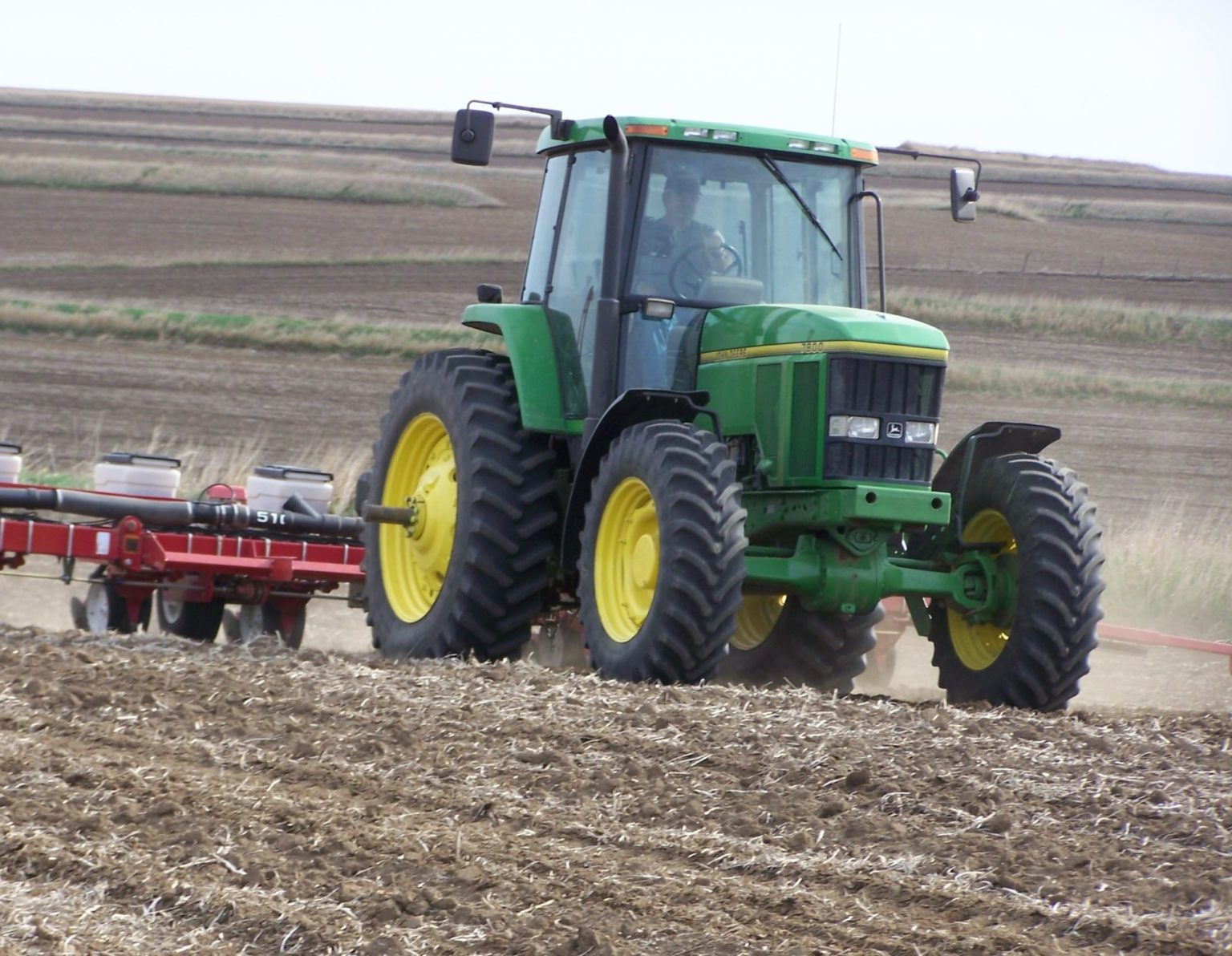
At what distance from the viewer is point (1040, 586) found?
22.1ft

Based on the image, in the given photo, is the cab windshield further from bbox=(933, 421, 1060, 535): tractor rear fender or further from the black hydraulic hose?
the black hydraulic hose

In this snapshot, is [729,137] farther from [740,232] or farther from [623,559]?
[623,559]

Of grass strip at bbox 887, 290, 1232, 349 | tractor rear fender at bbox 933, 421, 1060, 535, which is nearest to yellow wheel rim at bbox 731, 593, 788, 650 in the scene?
tractor rear fender at bbox 933, 421, 1060, 535

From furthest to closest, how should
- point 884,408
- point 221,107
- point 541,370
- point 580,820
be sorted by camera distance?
point 221,107 → point 541,370 → point 884,408 → point 580,820

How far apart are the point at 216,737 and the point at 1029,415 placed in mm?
16261

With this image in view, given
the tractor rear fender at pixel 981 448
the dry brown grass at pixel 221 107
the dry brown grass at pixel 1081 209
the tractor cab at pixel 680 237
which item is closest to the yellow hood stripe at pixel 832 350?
the tractor cab at pixel 680 237

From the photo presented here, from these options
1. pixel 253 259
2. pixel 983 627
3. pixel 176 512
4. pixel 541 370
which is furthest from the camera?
pixel 253 259

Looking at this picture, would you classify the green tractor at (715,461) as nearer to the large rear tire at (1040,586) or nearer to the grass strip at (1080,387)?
the large rear tire at (1040,586)

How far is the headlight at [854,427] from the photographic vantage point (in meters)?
6.70

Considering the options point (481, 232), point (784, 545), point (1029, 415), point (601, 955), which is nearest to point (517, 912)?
point (601, 955)

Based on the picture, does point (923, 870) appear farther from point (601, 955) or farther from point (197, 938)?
point (197, 938)

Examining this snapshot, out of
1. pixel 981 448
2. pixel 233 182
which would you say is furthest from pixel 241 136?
pixel 981 448

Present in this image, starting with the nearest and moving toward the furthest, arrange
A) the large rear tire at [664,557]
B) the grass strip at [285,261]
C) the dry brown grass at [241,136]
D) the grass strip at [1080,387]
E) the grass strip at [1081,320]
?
the large rear tire at [664,557] < the grass strip at [1080,387] < the grass strip at [1081,320] < the grass strip at [285,261] < the dry brown grass at [241,136]

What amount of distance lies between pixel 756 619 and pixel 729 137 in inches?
86.0
